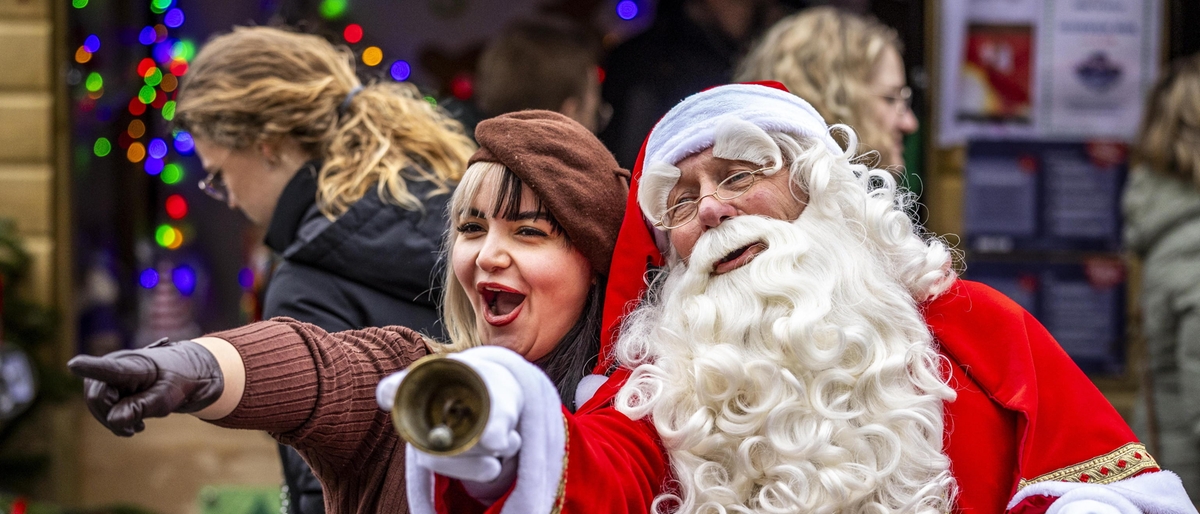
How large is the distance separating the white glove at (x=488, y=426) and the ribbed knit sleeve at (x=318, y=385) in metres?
0.28

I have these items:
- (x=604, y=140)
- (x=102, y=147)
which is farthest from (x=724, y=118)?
(x=102, y=147)

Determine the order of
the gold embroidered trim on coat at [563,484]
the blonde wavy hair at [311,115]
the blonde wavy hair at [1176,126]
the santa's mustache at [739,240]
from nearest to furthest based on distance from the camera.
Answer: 1. the gold embroidered trim on coat at [563,484]
2. the santa's mustache at [739,240]
3. the blonde wavy hair at [311,115]
4. the blonde wavy hair at [1176,126]

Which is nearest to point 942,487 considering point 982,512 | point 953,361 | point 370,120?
point 982,512

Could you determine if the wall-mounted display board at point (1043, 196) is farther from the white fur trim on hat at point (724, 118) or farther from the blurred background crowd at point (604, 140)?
the white fur trim on hat at point (724, 118)

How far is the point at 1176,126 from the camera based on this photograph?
3625 mm

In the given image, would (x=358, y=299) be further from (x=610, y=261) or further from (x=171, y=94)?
(x=171, y=94)

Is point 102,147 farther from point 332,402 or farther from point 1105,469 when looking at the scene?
point 1105,469

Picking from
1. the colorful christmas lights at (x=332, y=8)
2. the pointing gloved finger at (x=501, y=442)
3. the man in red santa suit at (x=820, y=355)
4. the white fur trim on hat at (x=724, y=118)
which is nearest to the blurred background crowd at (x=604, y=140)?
the colorful christmas lights at (x=332, y=8)

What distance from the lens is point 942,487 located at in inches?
69.2

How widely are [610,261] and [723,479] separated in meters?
0.47

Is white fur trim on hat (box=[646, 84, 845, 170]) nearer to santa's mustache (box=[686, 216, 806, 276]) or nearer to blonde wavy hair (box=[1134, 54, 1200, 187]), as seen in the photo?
santa's mustache (box=[686, 216, 806, 276])

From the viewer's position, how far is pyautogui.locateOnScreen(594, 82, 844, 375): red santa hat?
193cm

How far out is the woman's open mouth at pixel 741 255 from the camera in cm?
186

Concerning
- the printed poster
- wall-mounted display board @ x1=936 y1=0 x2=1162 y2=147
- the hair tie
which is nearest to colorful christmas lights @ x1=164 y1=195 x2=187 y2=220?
the hair tie
